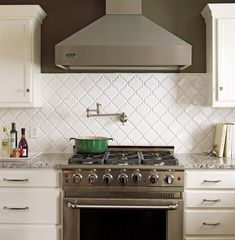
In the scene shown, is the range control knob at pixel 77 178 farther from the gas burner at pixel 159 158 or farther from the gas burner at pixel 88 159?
the gas burner at pixel 159 158

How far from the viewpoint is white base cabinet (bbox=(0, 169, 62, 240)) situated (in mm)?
2982

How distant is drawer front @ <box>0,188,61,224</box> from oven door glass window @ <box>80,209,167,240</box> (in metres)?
0.23

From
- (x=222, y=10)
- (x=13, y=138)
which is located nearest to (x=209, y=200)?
(x=222, y=10)

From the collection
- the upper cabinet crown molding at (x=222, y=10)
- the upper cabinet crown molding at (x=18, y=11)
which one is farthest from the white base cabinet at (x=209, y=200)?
the upper cabinet crown molding at (x=18, y=11)

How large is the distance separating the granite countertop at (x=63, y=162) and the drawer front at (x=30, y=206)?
0.60 ft

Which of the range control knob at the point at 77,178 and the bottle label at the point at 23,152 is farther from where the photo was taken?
the bottle label at the point at 23,152

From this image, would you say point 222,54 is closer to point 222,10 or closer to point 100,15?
point 222,10

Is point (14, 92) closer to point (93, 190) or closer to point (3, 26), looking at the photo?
point (3, 26)

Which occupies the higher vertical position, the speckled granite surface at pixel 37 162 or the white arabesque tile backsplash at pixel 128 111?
the white arabesque tile backsplash at pixel 128 111

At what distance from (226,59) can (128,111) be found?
944 mm

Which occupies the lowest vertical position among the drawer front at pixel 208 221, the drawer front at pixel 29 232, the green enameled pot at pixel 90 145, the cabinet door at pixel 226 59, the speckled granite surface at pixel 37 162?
the drawer front at pixel 29 232

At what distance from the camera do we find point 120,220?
2951mm

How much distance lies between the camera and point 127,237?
9.73ft

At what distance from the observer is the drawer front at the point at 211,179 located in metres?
2.96
